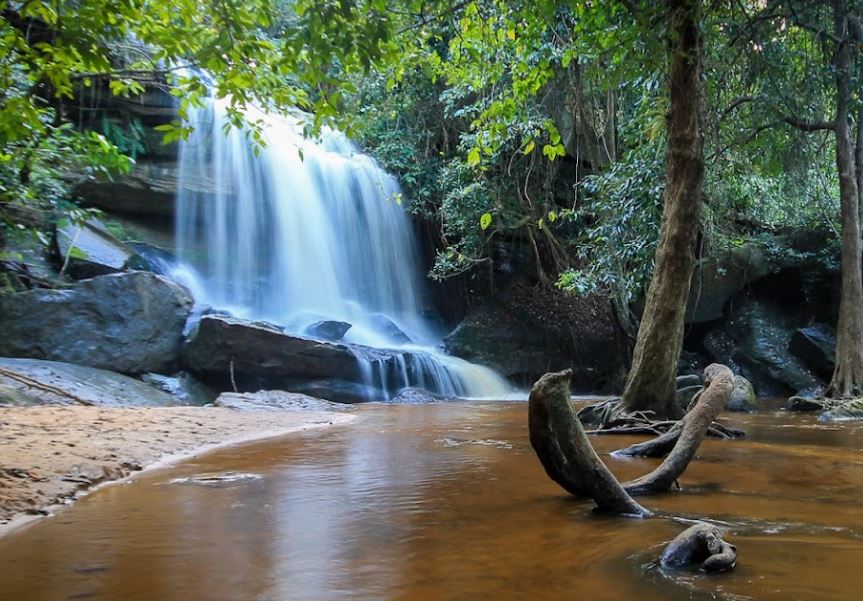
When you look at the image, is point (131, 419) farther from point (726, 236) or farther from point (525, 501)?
point (726, 236)

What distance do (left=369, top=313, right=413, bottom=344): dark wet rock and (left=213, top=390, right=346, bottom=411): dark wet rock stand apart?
6239mm

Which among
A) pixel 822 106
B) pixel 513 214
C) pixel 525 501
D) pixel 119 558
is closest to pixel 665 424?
pixel 525 501

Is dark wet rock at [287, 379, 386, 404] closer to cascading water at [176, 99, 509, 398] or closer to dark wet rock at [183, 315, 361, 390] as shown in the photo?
dark wet rock at [183, 315, 361, 390]

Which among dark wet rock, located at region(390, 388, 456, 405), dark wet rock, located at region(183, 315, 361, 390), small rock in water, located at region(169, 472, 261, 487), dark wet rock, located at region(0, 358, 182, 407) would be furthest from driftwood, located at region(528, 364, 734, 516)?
dark wet rock, located at region(183, 315, 361, 390)

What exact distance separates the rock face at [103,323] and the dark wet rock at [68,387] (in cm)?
75

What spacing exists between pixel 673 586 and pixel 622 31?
4713 mm

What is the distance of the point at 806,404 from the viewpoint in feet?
32.0

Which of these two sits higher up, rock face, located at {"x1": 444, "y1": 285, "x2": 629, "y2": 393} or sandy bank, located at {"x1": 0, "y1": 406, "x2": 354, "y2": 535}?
rock face, located at {"x1": 444, "y1": 285, "x2": 629, "y2": 393}

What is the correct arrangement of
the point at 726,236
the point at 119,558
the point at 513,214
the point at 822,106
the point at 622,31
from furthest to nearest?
the point at 513,214 < the point at 726,236 < the point at 822,106 < the point at 622,31 < the point at 119,558

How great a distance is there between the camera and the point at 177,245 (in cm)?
1569

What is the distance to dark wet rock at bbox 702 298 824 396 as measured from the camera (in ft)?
43.6

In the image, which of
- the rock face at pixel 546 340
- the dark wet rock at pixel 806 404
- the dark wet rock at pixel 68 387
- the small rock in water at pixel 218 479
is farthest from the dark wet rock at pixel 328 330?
the small rock in water at pixel 218 479

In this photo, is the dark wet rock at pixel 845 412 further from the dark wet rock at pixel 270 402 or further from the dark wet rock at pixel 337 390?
the dark wet rock at pixel 337 390

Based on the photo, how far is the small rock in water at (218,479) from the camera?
3650 mm
